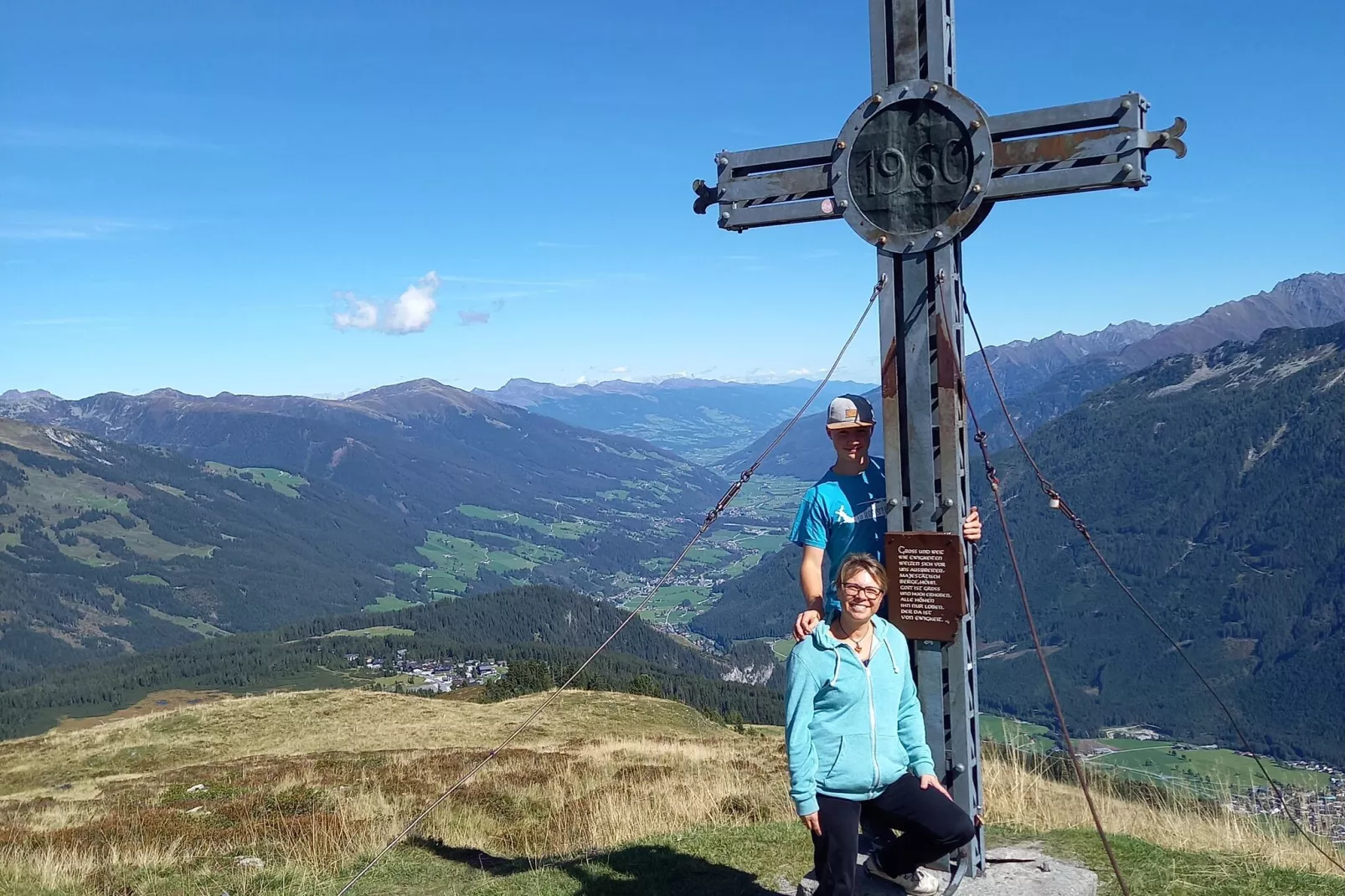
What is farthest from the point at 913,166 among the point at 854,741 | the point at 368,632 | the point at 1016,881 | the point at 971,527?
the point at 368,632

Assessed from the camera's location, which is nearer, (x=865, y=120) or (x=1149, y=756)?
(x=865, y=120)

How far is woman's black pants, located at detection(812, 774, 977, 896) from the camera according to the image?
567cm

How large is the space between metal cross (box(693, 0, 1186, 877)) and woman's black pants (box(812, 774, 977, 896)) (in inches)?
42.9

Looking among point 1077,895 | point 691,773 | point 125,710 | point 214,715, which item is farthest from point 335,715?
point 125,710

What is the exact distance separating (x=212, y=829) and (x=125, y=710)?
147475 mm

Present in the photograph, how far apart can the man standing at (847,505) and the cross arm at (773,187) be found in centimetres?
155

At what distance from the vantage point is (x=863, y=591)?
554cm

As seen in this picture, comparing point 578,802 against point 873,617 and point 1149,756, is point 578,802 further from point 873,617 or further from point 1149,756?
point 1149,756

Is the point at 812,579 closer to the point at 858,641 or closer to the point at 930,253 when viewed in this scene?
the point at 858,641

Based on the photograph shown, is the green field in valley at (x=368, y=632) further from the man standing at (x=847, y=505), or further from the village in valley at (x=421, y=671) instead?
the man standing at (x=847, y=505)

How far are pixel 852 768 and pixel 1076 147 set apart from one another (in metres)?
4.35

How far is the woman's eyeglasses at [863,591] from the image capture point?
5527 millimetres

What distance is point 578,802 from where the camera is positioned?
12781 millimetres

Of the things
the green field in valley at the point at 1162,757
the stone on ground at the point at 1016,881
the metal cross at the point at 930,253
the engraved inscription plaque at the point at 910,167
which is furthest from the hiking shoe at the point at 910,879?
the green field in valley at the point at 1162,757
